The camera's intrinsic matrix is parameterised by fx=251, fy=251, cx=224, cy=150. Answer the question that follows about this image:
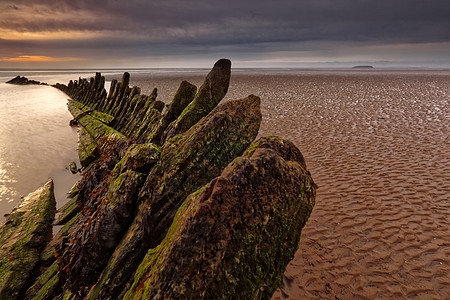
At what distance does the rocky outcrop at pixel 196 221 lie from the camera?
2.63m

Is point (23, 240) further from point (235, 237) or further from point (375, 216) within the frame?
point (375, 216)

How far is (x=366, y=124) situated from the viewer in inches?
687

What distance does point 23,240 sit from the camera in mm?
5949

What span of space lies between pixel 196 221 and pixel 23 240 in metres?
5.73

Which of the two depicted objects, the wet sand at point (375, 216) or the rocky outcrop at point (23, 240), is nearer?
the rocky outcrop at point (23, 240)

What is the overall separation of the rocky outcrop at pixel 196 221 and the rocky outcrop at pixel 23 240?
8.3 inches

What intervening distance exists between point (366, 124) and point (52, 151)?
20.2 meters

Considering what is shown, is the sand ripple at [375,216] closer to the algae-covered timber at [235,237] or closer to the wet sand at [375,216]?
the wet sand at [375,216]

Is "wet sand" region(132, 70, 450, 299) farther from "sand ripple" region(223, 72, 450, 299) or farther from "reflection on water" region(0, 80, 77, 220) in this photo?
"reflection on water" region(0, 80, 77, 220)

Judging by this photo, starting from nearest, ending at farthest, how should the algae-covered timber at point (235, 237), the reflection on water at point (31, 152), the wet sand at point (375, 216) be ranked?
the algae-covered timber at point (235, 237), the wet sand at point (375, 216), the reflection on water at point (31, 152)

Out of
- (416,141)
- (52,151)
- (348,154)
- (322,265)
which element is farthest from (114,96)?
(416,141)

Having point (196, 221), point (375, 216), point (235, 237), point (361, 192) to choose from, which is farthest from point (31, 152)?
point (375, 216)

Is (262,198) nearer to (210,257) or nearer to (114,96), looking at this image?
(210,257)

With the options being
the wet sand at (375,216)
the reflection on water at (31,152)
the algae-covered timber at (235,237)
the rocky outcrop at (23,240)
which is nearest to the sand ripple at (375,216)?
the wet sand at (375,216)
